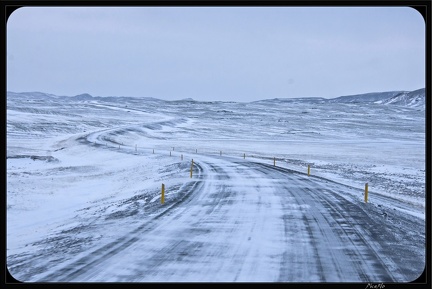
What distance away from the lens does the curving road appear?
287 inches

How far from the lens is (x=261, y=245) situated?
30.0ft

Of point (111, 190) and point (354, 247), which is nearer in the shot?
point (354, 247)

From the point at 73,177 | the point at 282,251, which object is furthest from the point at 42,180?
the point at 282,251

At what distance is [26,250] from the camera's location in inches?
382

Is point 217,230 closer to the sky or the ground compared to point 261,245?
closer to the ground

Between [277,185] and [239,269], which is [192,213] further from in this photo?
[277,185]

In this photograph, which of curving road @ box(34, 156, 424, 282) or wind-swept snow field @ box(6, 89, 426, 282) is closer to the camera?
curving road @ box(34, 156, 424, 282)

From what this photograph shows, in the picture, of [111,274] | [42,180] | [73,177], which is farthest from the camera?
[73,177]

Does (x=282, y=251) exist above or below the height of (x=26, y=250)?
above

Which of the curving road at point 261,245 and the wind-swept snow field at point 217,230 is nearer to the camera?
the curving road at point 261,245

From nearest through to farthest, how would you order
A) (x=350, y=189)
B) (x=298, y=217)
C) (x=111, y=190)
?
(x=298, y=217) → (x=350, y=189) → (x=111, y=190)

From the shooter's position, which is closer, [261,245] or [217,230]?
[261,245]

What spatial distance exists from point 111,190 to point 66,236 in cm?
1056

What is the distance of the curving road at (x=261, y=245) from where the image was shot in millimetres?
7293
